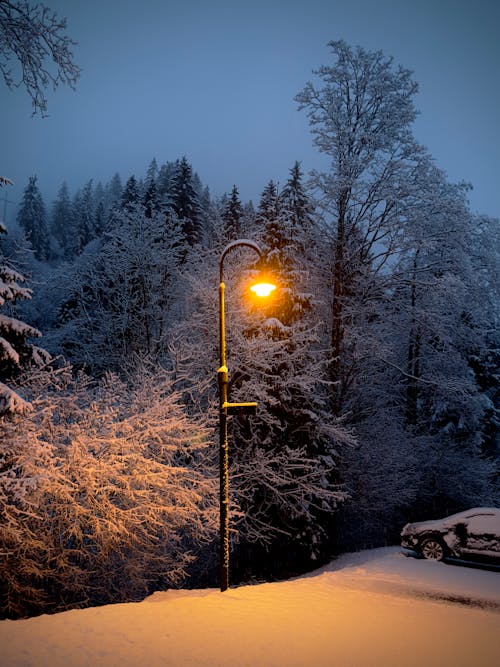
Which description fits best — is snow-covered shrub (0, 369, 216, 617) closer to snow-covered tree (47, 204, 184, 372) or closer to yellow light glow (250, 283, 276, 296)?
yellow light glow (250, 283, 276, 296)

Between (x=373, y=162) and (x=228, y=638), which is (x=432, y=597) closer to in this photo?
(x=228, y=638)

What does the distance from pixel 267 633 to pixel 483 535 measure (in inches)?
322

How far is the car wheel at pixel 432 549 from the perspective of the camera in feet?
38.8

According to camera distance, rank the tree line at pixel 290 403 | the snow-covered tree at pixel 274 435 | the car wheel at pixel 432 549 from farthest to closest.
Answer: the snow-covered tree at pixel 274 435, the car wheel at pixel 432 549, the tree line at pixel 290 403

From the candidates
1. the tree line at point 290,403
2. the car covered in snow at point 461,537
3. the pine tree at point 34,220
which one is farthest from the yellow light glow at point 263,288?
the pine tree at point 34,220

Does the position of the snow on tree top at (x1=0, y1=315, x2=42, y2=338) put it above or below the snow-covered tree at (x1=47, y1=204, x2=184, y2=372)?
below

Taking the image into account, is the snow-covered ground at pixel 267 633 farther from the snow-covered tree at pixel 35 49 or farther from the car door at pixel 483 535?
the snow-covered tree at pixel 35 49

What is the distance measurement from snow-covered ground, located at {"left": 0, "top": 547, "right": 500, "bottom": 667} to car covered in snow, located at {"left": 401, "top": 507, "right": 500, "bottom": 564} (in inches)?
126

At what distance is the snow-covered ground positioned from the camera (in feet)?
16.4

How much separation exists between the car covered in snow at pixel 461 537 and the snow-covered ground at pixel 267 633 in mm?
3209

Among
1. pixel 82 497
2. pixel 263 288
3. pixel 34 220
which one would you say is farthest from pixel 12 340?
pixel 34 220

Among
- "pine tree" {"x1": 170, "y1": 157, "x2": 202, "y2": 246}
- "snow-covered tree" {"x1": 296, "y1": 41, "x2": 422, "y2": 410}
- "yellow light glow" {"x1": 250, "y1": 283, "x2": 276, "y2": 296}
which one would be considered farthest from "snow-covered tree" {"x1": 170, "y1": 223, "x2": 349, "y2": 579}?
"pine tree" {"x1": 170, "y1": 157, "x2": 202, "y2": 246}

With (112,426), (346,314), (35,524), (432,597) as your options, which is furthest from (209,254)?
(432,597)

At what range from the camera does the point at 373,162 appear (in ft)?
47.6
